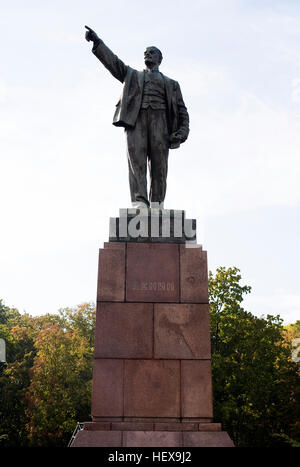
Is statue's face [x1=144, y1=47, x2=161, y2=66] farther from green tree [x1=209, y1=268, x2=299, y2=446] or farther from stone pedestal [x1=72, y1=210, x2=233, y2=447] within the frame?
green tree [x1=209, y1=268, x2=299, y2=446]

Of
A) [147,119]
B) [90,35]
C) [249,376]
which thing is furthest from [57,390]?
[90,35]

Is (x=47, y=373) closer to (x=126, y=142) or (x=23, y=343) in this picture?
(x=23, y=343)

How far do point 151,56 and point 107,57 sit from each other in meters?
0.97

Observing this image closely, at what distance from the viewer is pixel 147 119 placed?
363 inches

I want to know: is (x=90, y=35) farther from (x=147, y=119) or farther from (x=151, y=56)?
(x=147, y=119)

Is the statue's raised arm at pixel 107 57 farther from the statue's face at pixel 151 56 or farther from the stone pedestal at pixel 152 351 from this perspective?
the stone pedestal at pixel 152 351

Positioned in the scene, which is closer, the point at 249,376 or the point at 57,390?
the point at 249,376

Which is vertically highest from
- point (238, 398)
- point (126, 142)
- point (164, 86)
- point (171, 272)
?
point (164, 86)

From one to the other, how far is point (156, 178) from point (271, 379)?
20.5 m

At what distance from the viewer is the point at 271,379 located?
26.2 metres

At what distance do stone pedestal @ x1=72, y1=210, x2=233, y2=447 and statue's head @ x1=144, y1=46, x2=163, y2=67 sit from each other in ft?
13.1

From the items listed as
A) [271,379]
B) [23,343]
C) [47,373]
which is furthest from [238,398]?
[23,343]

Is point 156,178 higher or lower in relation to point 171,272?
higher

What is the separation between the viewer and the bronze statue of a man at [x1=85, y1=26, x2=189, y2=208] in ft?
29.6
